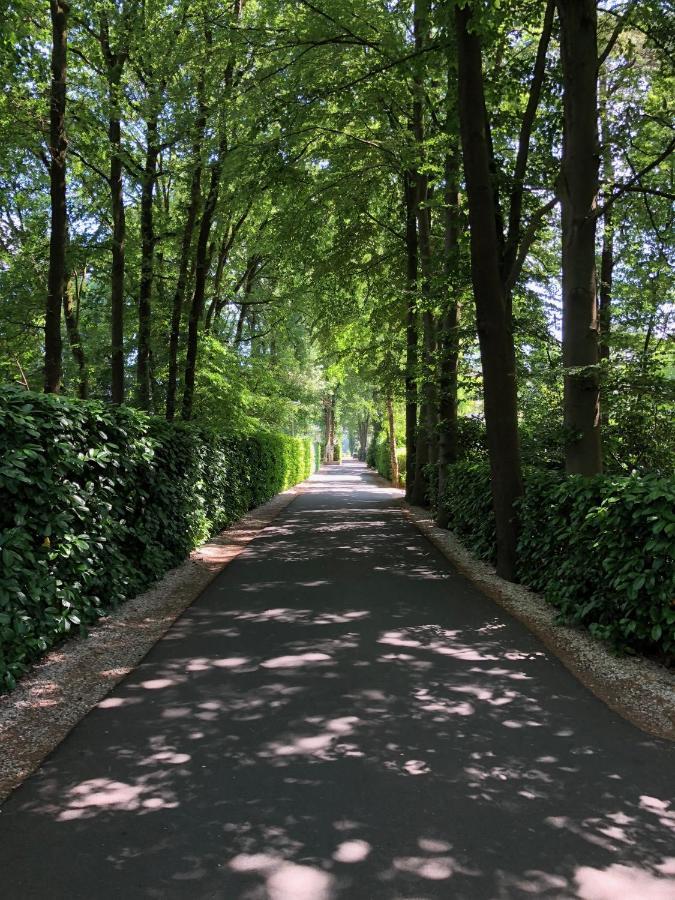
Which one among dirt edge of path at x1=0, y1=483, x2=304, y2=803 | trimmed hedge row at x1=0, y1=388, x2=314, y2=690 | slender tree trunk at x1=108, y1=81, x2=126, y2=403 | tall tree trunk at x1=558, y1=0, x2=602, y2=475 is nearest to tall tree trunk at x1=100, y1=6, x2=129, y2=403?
slender tree trunk at x1=108, y1=81, x2=126, y2=403

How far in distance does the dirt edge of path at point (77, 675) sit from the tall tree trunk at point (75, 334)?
12.0 metres

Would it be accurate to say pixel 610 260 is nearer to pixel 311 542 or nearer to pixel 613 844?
pixel 311 542

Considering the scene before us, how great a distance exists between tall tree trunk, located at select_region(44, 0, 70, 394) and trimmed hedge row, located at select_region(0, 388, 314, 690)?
2.60 metres

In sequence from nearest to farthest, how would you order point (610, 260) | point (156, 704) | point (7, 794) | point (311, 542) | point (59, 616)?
1. point (7, 794)
2. point (156, 704)
3. point (59, 616)
4. point (311, 542)
5. point (610, 260)

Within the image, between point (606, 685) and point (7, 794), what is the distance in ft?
12.7

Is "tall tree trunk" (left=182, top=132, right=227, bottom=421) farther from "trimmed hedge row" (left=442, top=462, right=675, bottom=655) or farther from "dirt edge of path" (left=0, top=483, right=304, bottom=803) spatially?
"trimmed hedge row" (left=442, top=462, right=675, bottom=655)

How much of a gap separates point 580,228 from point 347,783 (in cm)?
671

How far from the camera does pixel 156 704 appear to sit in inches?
166

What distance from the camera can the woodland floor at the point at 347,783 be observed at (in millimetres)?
2508

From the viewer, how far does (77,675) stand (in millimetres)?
4723

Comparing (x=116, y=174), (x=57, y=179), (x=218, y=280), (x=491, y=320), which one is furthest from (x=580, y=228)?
(x=218, y=280)

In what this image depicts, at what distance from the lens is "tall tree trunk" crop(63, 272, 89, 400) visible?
1833cm

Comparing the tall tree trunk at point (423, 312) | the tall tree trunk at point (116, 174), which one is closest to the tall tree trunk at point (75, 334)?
the tall tree trunk at point (116, 174)

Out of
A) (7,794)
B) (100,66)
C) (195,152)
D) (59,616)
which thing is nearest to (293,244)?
(195,152)
